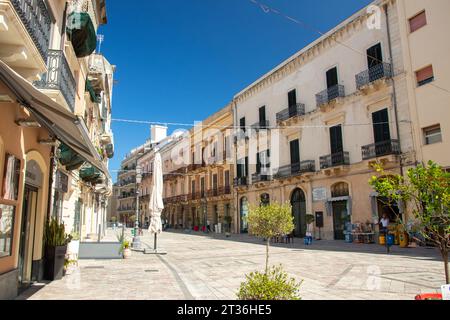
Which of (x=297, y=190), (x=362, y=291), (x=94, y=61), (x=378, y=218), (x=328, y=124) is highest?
(x=94, y=61)

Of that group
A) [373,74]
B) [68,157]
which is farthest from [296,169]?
[68,157]

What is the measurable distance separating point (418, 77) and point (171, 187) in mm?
38284

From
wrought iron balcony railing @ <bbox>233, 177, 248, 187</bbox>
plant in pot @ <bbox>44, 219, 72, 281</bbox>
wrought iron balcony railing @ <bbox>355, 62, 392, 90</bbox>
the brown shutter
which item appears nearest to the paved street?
plant in pot @ <bbox>44, 219, 72, 281</bbox>

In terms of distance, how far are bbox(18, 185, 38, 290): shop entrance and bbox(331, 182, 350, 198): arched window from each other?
16204 mm

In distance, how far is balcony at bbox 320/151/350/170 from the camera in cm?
1942

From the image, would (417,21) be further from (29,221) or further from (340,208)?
(29,221)

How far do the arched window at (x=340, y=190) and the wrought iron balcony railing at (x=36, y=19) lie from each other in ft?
55.4

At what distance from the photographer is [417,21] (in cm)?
1634

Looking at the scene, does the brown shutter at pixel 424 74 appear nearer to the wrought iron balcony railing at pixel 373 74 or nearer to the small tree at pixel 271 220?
the wrought iron balcony railing at pixel 373 74

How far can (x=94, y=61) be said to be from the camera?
19203 mm

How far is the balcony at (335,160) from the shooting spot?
1942cm

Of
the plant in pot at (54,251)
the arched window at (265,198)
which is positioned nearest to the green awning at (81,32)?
the plant in pot at (54,251)
